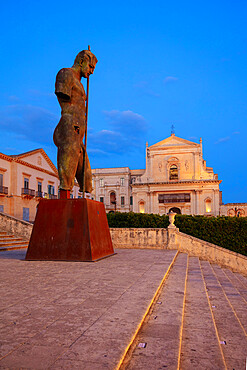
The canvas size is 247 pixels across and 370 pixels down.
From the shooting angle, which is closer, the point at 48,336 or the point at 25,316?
the point at 48,336

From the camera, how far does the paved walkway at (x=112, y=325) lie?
6.43 ft

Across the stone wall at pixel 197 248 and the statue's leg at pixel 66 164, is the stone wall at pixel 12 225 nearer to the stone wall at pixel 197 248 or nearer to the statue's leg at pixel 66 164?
the statue's leg at pixel 66 164

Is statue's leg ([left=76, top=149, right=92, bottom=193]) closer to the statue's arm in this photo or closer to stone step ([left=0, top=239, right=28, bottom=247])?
the statue's arm

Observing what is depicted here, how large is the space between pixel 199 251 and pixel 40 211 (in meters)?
6.85

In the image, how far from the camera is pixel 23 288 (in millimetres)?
3820

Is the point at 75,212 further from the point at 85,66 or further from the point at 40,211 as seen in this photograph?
the point at 85,66

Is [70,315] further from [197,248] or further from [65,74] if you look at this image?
[197,248]

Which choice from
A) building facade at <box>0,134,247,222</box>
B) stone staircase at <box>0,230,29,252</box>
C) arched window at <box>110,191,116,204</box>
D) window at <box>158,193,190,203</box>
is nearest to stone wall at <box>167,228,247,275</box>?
stone staircase at <box>0,230,29,252</box>

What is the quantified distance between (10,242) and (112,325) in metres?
8.87

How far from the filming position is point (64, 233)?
6469 mm

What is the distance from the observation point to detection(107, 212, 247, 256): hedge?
1340 centimetres

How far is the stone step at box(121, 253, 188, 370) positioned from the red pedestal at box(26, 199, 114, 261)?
9.13 feet

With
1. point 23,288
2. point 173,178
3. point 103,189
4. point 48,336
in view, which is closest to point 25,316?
point 48,336

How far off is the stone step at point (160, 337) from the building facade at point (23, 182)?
2459 centimetres
